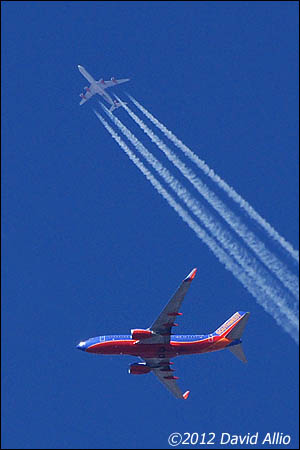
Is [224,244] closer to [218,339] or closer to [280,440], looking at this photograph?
[218,339]

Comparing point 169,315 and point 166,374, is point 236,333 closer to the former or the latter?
point 169,315

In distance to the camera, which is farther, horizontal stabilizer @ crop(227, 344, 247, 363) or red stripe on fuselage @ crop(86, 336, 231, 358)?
horizontal stabilizer @ crop(227, 344, 247, 363)

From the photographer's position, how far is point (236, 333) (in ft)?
233

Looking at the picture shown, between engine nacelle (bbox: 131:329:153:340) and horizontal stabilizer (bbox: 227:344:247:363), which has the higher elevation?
engine nacelle (bbox: 131:329:153:340)

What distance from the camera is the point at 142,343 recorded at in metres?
70.6

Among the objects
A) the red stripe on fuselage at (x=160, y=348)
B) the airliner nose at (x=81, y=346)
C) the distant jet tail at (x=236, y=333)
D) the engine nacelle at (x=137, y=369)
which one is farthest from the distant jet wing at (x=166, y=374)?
the airliner nose at (x=81, y=346)

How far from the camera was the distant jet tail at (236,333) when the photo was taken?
71.1 meters

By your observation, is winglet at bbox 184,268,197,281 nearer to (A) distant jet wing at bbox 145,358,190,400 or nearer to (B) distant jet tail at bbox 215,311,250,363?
(B) distant jet tail at bbox 215,311,250,363

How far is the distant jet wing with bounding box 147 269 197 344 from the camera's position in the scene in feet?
218

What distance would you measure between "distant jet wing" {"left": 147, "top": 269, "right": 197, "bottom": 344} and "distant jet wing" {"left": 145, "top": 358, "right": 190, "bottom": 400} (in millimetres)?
3655

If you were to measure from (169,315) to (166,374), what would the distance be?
8.26 m

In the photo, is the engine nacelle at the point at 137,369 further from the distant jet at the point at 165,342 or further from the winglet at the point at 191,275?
the winglet at the point at 191,275

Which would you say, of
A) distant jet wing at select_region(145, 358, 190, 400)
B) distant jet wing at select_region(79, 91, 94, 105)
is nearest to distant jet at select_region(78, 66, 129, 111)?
distant jet wing at select_region(79, 91, 94, 105)

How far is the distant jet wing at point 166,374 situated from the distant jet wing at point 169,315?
3.66 meters
